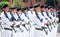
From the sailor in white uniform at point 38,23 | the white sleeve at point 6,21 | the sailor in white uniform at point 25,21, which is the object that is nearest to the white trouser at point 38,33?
the sailor in white uniform at point 38,23

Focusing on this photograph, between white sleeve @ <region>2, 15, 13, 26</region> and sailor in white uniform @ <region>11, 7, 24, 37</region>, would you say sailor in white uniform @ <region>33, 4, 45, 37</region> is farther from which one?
white sleeve @ <region>2, 15, 13, 26</region>

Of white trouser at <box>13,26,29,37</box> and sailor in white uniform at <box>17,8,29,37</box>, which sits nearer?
white trouser at <box>13,26,29,37</box>

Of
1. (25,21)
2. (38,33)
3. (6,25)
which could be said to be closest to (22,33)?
(25,21)

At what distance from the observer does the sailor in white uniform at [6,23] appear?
7.20m

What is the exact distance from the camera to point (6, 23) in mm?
7270

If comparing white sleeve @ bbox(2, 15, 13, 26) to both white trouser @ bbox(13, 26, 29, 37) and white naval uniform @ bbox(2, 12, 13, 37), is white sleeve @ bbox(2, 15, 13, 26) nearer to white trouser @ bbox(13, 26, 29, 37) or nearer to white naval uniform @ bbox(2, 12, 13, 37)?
white naval uniform @ bbox(2, 12, 13, 37)

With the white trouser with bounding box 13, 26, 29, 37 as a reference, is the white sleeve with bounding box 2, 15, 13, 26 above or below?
above

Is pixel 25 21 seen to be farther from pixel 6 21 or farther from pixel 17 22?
pixel 6 21

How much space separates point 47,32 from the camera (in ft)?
27.7

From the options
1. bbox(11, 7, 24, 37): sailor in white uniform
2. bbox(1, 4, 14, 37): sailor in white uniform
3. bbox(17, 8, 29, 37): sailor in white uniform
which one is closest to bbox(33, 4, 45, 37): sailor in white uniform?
bbox(17, 8, 29, 37): sailor in white uniform

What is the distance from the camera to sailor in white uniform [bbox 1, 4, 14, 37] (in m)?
7.20

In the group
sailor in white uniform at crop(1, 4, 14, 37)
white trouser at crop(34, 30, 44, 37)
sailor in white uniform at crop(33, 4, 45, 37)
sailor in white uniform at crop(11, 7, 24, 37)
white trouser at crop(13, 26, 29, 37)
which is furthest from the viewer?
white trouser at crop(34, 30, 44, 37)

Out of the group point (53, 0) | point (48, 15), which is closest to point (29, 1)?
point (53, 0)

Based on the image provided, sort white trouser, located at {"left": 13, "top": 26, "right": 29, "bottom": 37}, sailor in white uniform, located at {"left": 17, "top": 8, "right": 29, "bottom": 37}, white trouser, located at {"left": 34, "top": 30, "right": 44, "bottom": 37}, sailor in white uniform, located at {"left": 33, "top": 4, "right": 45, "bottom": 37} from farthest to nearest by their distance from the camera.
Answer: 1. white trouser, located at {"left": 34, "top": 30, "right": 44, "bottom": 37}
2. sailor in white uniform, located at {"left": 33, "top": 4, "right": 45, "bottom": 37}
3. sailor in white uniform, located at {"left": 17, "top": 8, "right": 29, "bottom": 37}
4. white trouser, located at {"left": 13, "top": 26, "right": 29, "bottom": 37}
